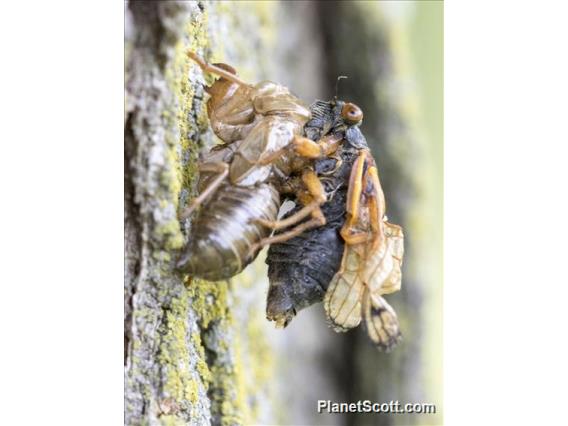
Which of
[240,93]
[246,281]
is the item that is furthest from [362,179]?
[246,281]

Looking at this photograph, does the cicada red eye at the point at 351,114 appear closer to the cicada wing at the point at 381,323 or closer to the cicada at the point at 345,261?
the cicada at the point at 345,261

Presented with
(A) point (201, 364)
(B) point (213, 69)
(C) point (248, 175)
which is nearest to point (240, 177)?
(C) point (248, 175)

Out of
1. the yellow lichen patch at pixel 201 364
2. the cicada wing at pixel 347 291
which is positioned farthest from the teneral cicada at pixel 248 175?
the yellow lichen patch at pixel 201 364

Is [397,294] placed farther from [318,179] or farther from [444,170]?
[318,179]

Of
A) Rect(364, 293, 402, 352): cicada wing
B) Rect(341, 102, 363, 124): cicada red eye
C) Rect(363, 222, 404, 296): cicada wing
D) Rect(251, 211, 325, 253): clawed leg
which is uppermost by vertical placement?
Rect(341, 102, 363, 124): cicada red eye

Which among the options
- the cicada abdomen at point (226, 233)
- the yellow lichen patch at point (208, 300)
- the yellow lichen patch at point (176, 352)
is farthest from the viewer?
the yellow lichen patch at point (208, 300)

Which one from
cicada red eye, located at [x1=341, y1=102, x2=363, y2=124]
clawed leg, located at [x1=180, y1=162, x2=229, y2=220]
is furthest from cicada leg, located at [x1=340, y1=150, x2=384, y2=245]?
clawed leg, located at [x1=180, y1=162, x2=229, y2=220]

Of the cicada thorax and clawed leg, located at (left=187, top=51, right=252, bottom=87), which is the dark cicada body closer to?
the cicada thorax
